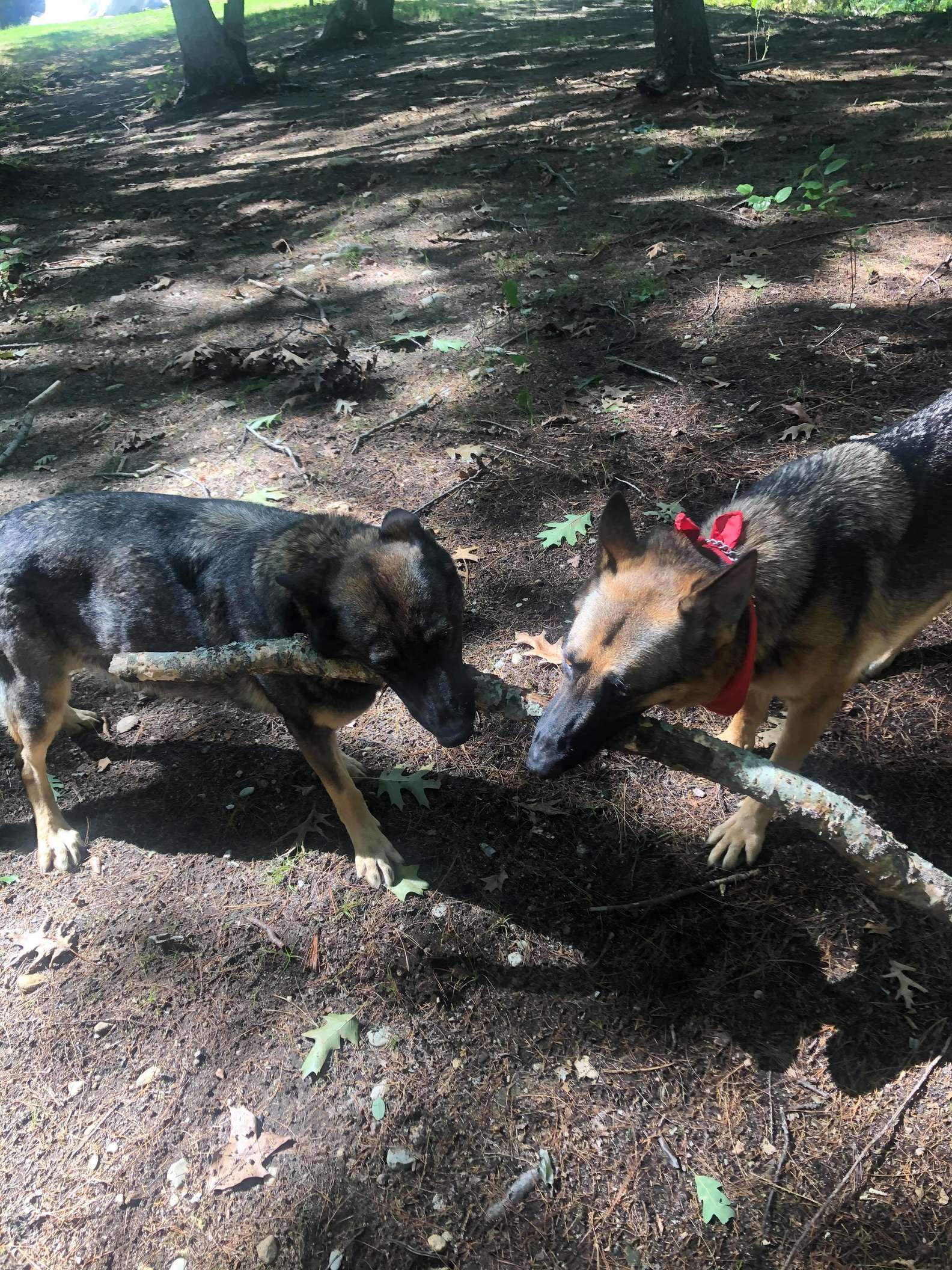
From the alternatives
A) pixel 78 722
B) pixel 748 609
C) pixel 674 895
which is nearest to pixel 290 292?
pixel 78 722

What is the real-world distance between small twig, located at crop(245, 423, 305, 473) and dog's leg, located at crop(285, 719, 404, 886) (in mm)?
2964

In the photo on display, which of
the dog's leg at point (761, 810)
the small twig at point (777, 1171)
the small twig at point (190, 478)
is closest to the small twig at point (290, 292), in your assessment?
the small twig at point (190, 478)

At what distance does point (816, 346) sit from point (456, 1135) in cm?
611

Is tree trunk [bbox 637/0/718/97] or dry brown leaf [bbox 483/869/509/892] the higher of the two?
tree trunk [bbox 637/0/718/97]

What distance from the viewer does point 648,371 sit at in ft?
20.5

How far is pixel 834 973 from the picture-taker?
303cm

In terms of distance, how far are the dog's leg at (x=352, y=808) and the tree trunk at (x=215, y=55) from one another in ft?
62.3

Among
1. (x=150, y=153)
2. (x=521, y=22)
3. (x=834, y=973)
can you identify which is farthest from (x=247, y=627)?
(x=521, y=22)

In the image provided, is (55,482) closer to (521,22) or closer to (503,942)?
(503,942)

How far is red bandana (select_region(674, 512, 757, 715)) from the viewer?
2.94 meters

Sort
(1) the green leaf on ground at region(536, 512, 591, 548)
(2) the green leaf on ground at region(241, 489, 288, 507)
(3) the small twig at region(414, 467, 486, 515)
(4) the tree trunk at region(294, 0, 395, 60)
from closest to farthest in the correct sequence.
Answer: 1. (1) the green leaf on ground at region(536, 512, 591, 548)
2. (3) the small twig at region(414, 467, 486, 515)
3. (2) the green leaf on ground at region(241, 489, 288, 507)
4. (4) the tree trunk at region(294, 0, 395, 60)

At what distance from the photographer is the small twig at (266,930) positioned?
3.41m

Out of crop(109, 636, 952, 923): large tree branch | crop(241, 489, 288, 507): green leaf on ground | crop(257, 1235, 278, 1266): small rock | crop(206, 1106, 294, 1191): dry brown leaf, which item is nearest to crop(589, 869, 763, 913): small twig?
crop(109, 636, 952, 923): large tree branch

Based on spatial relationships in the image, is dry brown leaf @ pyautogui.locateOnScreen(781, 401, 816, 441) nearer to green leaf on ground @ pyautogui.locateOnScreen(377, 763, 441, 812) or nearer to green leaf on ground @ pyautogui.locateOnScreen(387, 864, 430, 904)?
green leaf on ground @ pyautogui.locateOnScreen(377, 763, 441, 812)
